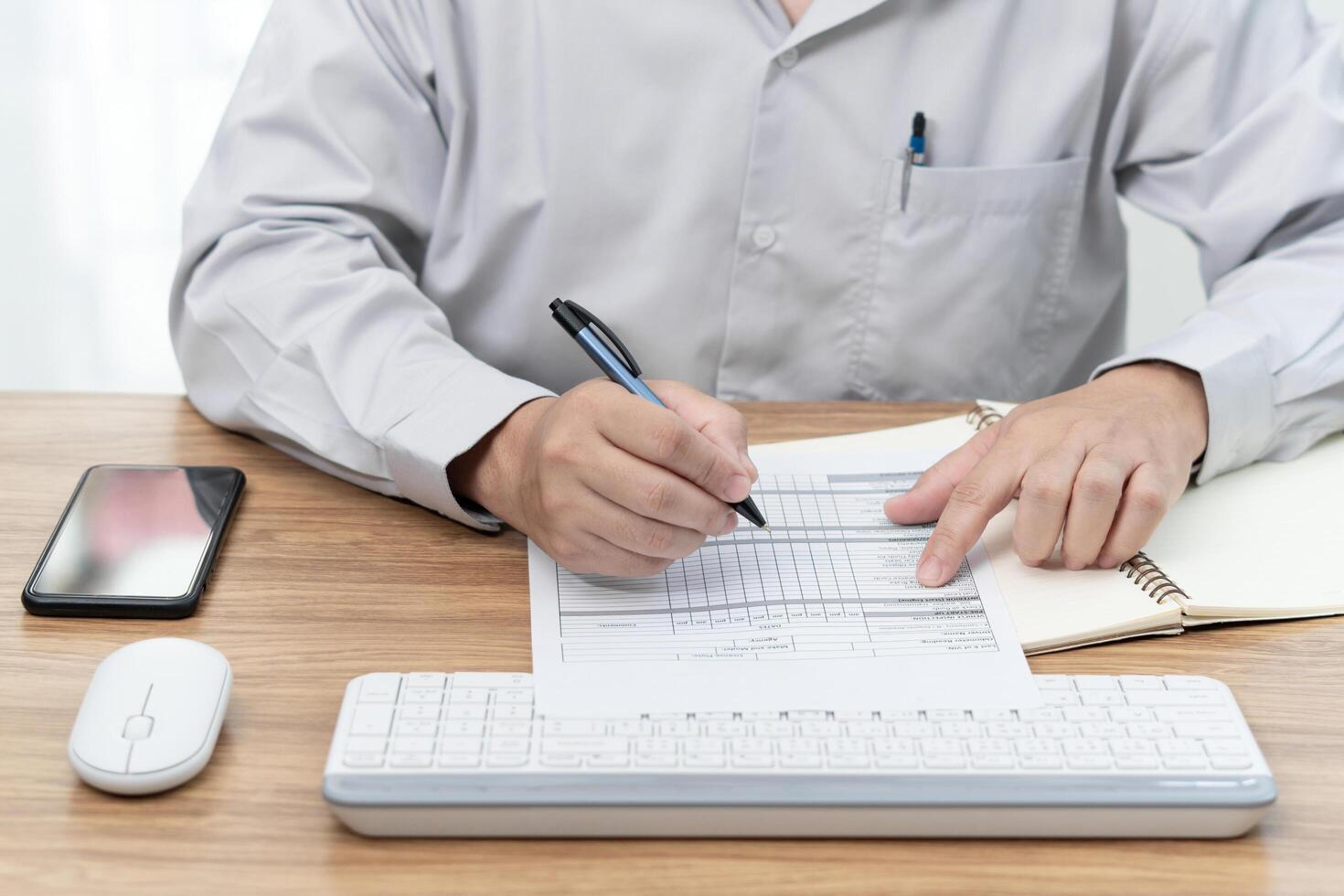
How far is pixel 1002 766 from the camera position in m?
0.60

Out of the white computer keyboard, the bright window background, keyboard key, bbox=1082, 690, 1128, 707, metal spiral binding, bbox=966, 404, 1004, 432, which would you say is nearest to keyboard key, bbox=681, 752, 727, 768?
the white computer keyboard

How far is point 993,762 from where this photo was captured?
0.60 meters

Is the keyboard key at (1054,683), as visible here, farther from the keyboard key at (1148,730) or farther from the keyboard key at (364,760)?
the keyboard key at (364,760)

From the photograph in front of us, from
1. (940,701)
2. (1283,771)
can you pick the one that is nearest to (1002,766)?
(940,701)

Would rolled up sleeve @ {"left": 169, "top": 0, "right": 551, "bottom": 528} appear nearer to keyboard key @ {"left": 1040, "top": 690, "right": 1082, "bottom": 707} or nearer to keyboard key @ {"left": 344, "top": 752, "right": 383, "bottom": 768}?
keyboard key @ {"left": 344, "top": 752, "right": 383, "bottom": 768}

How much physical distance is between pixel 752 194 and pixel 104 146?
188cm

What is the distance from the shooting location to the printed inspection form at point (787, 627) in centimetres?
66

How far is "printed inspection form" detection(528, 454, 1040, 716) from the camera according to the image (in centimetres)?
66

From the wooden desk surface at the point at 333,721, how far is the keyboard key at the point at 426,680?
0.04m

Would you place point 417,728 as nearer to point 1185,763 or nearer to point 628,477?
point 628,477

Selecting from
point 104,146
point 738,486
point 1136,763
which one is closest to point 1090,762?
point 1136,763

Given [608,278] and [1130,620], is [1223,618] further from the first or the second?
[608,278]

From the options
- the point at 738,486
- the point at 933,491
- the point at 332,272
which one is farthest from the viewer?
the point at 332,272

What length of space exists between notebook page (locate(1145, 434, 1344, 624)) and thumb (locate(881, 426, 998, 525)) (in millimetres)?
134
